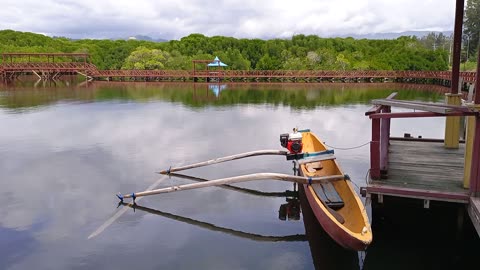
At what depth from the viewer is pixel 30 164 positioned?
1411 centimetres

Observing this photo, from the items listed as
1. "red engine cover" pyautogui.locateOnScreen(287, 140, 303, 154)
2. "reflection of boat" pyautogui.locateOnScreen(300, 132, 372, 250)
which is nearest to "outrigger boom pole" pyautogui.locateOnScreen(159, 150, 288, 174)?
"red engine cover" pyautogui.locateOnScreen(287, 140, 303, 154)

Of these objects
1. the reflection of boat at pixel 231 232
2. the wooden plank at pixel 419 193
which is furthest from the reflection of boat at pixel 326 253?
the wooden plank at pixel 419 193

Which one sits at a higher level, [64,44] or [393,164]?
[64,44]

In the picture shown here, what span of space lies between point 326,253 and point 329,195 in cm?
137

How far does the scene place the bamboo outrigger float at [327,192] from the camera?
694 cm

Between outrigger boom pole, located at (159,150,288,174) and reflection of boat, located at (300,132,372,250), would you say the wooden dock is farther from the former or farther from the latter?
outrigger boom pole, located at (159,150,288,174)

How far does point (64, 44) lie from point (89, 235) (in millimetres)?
96273

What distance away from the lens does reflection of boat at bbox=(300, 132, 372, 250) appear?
6746 millimetres

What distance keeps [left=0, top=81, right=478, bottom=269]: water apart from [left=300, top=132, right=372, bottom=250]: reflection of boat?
0.76m

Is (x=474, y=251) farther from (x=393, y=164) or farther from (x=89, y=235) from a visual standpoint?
(x=89, y=235)

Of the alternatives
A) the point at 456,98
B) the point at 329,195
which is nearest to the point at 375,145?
the point at 329,195

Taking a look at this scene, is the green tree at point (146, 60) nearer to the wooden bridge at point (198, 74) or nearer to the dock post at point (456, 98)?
the wooden bridge at point (198, 74)

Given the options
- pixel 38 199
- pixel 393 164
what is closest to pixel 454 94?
pixel 393 164

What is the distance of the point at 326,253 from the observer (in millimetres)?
8141
